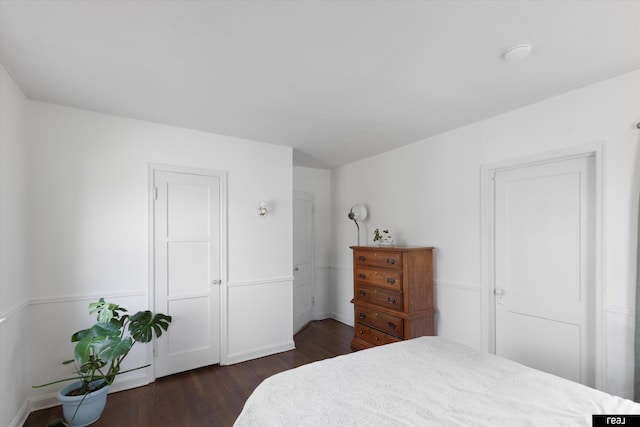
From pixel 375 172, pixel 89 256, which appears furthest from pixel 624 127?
pixel 89 256

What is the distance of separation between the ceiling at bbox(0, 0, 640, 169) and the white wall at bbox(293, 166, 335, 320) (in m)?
2.17

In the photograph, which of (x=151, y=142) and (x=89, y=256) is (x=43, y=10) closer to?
(x=151, y=142)

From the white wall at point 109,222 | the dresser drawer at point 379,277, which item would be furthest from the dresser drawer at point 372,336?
the white wall at point 109,222

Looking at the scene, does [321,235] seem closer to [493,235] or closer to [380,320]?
[380,320]

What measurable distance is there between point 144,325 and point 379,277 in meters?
2.39

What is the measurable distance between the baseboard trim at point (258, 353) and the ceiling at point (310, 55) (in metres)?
2.63

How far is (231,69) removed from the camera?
2.01 m

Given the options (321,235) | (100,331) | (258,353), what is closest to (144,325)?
(100,331)

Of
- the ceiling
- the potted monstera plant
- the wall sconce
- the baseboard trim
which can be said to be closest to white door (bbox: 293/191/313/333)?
the baseboard trim

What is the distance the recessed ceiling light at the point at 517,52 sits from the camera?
5.69ft

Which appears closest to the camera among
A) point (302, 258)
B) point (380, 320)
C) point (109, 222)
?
point (109, 222)

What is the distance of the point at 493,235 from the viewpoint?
2920 millimetres

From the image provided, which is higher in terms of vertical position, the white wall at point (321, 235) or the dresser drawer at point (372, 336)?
the white wall at point (321, 235)

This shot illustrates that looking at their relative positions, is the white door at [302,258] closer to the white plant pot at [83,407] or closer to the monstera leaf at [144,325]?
the monstera leaf at [144,325]
